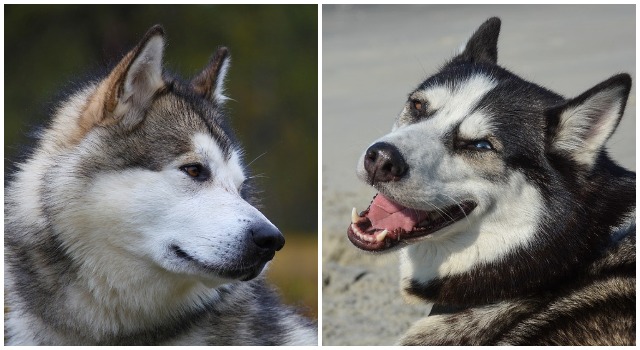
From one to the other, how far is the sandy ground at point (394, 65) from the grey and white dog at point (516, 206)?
561 mm

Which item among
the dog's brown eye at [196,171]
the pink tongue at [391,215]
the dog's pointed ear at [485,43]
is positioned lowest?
the pink tongue at [391,215]

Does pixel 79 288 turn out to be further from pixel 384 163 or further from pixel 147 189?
pixel 384 163

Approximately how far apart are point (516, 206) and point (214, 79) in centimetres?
123

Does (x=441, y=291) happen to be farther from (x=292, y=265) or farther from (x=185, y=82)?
(x=185, y=82)

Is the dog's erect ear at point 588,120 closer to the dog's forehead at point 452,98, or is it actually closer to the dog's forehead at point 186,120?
the dog's forehead at point 452,98

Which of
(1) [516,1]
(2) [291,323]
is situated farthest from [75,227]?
(1) [516,1]

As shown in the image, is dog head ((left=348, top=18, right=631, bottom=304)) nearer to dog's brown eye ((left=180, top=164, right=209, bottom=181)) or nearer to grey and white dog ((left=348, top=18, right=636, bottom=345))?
grey and white dog ((left=348, top=18, right=636, bottom=345))

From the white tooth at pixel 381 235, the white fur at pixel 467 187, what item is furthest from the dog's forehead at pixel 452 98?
the white tooth at pixel 381 235

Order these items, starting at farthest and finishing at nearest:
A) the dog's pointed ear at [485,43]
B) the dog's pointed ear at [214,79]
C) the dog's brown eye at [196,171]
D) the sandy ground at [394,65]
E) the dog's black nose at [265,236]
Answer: the sandy ground at [394,65] < the dog's pointed ear at [485,43] < the dog's pointed ear at [214,79] < the dog's brown eye at [196,171] < the dog's black nose at [265,236]

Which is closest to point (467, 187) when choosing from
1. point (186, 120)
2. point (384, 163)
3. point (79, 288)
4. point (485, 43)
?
point (384, 163)

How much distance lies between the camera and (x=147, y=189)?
10.2ft

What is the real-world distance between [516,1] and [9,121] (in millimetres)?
2256

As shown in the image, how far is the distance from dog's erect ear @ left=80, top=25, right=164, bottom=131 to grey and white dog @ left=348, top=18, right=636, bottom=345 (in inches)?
31.9

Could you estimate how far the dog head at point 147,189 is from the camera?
3090 mm
